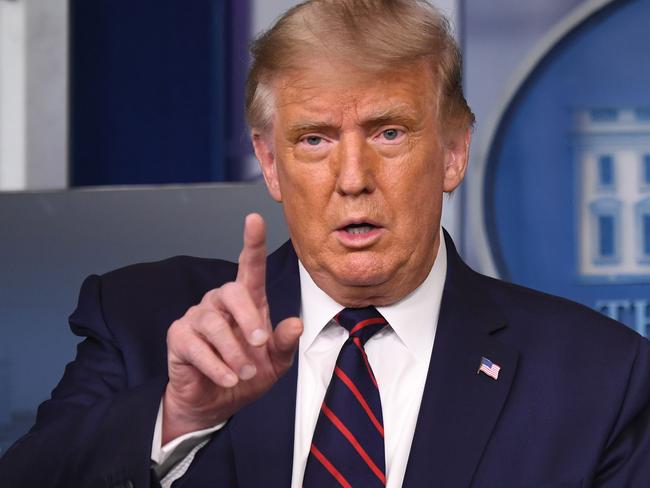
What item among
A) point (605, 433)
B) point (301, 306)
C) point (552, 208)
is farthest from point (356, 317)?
point (552, 208)

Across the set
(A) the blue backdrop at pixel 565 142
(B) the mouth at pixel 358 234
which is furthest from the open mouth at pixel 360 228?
(A) the blue backdrop at pixel 565 142

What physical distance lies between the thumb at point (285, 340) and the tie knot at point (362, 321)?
0.37m

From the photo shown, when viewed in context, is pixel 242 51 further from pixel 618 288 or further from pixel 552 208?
pixel 618 288

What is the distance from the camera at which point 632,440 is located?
173 centimetres

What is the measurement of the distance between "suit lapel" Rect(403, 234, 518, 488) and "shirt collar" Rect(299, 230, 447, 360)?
0.08 feet

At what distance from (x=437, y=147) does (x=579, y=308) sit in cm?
38

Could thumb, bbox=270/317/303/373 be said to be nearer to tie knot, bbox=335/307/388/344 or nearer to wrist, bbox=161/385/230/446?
wrist, bbox=161/385/230/446

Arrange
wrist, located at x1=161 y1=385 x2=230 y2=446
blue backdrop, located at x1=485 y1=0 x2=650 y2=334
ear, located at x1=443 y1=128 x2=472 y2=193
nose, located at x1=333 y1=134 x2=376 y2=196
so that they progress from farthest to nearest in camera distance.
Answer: blue backdrop, located at x1=485 y1=0 x2=650 y2=334
ear, located at x1=443 y1=128 x2=472 y2=193
nose, located at x1=333 y1=134 x2=376 y2=196
wrist, located at x1=161 y1=385 x2=230 y2=446

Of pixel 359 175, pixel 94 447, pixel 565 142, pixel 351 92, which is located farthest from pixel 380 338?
pixel 565 142

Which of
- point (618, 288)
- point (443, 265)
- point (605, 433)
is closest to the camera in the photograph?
point (605, 433)

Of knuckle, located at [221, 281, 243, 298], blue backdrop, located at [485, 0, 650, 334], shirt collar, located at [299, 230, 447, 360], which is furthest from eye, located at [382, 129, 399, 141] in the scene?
blue backdrop, located at [485, 0, 650, 334]

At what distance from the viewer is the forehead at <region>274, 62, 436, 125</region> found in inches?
65.9

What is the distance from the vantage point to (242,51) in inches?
103

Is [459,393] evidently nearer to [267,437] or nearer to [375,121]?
[267,437]
